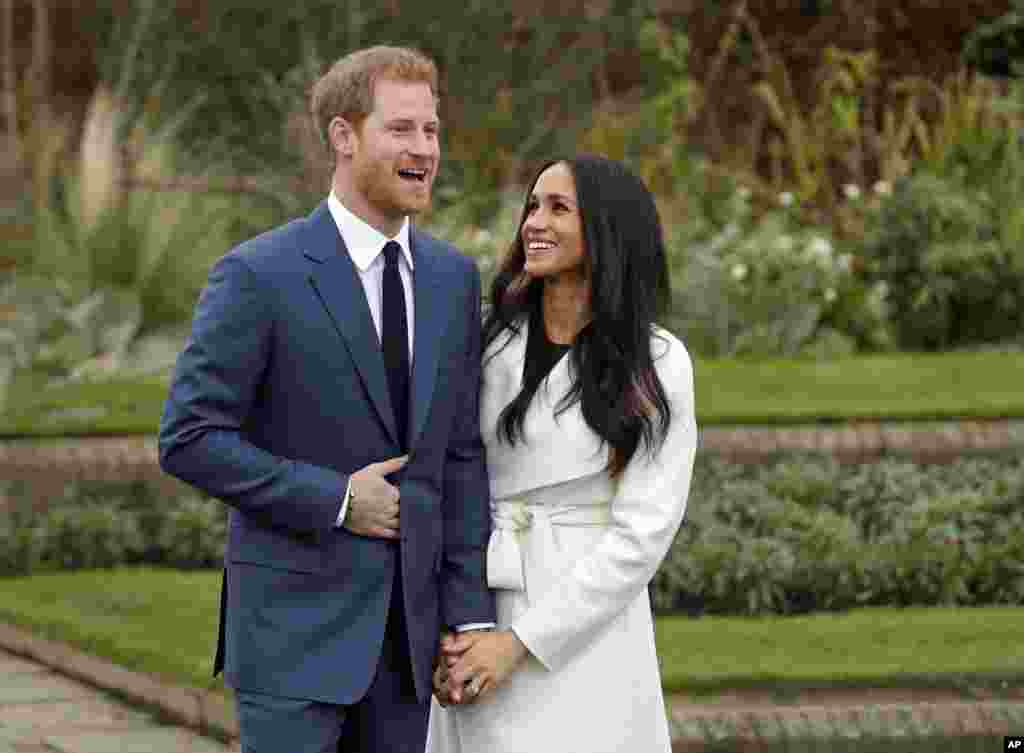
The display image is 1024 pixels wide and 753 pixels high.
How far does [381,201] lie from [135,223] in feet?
26.0

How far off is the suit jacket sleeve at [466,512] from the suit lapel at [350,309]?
15cm

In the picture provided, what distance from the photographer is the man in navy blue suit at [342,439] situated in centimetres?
347

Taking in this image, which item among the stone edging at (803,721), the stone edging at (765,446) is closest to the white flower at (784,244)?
the stone edging at (765,446)

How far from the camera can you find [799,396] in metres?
9.48

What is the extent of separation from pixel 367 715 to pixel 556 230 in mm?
890

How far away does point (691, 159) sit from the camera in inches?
534

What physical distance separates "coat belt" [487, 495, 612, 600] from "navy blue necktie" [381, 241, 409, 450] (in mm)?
258

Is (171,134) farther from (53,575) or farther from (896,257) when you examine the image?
(53,575)

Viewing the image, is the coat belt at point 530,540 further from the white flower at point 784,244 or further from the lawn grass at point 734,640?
the white flower at point 784,244

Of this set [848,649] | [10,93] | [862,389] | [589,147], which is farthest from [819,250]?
[10,93]

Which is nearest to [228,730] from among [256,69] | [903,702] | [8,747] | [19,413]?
[8,747]

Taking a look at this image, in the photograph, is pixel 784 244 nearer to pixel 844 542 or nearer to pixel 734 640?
pixel 844 542

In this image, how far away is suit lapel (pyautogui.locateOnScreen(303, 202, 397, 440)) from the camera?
354cm

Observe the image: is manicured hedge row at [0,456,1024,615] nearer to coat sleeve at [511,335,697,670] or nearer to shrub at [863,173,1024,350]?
shrub at [863,173,1024,350]
